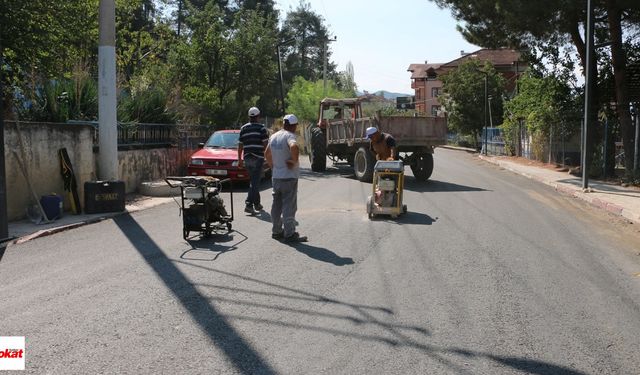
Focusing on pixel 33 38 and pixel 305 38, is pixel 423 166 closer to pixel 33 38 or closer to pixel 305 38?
pixel 33 38

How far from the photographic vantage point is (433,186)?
16234 mm

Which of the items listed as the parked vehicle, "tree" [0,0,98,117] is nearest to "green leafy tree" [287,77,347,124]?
the parked vehicle

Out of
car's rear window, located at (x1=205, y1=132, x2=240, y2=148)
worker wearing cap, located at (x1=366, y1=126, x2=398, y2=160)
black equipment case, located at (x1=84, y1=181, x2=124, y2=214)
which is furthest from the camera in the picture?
car's rear window, located at (x1=205, y1=132, x2=240, y2=148)

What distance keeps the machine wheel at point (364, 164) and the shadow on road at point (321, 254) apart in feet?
27.2

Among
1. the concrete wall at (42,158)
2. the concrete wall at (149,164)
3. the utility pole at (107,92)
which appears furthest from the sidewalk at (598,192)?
the concrete wall at (149,164)

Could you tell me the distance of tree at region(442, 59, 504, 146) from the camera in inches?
1859

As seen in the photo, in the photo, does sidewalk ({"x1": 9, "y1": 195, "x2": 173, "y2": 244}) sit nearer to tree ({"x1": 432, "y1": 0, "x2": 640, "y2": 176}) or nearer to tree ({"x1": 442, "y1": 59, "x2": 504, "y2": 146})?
tree ({"x1": 432, "y1": 0, "x2": 640, "y2": 176})

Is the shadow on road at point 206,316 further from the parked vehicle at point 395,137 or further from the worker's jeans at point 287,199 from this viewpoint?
the parked vehicle at point 395,137

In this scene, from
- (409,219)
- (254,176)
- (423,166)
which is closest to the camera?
(409,219)

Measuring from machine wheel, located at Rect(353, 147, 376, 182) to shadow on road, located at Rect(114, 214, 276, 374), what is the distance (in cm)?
887

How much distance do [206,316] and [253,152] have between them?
6.27m

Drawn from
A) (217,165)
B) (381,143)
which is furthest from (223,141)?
(381,143)

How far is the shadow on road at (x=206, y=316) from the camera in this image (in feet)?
13.6

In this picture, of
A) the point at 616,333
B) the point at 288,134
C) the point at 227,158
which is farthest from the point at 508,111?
the point at 616,333
